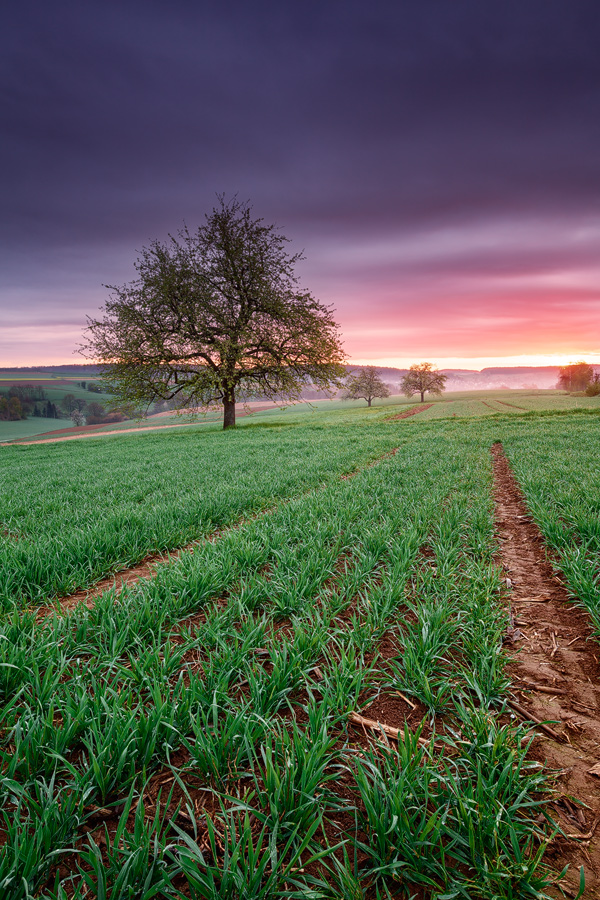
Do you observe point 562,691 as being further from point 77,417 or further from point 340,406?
point 77,417

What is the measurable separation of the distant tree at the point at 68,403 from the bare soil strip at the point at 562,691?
112411mm

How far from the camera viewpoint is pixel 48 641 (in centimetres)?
255

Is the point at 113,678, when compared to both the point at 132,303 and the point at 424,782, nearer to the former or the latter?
the point at 424,782

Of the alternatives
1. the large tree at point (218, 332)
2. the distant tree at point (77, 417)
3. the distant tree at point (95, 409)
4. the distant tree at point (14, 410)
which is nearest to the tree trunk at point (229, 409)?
the large tree at point (218, 332)

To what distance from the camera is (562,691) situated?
2.29 metres

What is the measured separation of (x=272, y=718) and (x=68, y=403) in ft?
380

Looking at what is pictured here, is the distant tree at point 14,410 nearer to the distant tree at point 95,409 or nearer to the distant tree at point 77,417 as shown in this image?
the distant tree at point 77,417

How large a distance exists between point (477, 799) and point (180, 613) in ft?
7.54

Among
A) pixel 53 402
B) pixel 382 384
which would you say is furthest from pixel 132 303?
pixel 53 402

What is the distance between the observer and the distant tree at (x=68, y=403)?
97.8m

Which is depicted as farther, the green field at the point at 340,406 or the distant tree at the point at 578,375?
the distant tree at the point at 578,375

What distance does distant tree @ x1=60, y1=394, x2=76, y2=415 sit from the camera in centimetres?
9781

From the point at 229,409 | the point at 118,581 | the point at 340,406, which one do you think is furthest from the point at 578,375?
the point at 118,581

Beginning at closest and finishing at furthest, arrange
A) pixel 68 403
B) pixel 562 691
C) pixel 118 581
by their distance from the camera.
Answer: pixel 562 691 < pixel 118 581 < pixel 68 403
